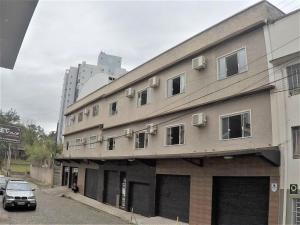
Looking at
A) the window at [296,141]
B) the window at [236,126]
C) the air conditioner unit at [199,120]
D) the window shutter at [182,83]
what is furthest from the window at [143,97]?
the window at [296,141]

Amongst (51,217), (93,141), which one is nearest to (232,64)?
(51,217)

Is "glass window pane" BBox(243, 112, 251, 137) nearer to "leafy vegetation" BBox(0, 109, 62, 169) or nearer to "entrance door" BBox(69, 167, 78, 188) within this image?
"entrance door" BBox(69, 167, 78, 188)

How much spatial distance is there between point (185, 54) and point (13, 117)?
87.2 metres

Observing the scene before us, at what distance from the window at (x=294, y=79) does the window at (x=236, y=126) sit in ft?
8.71

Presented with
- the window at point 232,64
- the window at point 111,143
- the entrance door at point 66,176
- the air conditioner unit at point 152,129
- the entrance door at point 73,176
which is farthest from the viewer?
the entrance door at point 66,176

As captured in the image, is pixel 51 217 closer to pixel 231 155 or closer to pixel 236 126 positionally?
pixel 231 155

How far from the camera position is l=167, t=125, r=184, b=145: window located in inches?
867

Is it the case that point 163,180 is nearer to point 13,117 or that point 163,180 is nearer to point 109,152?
point 109,152

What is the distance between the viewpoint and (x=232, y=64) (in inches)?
740

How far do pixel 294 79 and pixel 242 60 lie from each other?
3.51m

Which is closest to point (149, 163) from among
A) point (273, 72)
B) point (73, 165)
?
point (273, 72)

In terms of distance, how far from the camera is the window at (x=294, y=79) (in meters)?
14.9

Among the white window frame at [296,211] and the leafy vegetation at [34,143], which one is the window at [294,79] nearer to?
the white window frame at [296,211]

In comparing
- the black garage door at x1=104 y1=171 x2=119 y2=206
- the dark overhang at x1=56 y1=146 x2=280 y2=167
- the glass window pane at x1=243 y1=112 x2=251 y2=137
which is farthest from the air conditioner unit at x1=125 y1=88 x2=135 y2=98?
the glass window pane at x1=243 y1=112 x2=251 y2=137
